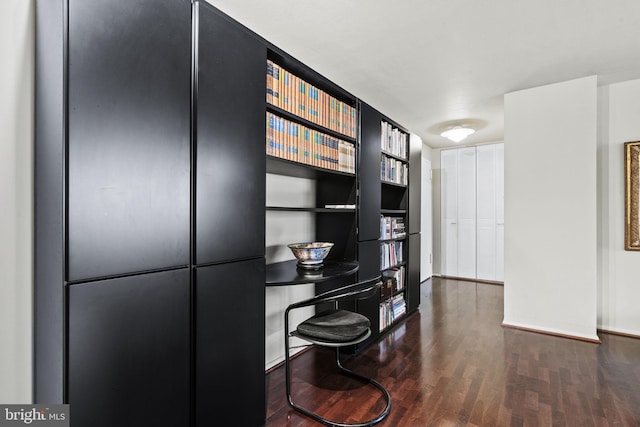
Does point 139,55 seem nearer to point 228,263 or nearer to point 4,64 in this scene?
point 4,64

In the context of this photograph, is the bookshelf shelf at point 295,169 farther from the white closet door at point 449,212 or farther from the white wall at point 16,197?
the white closet door at point 449,212

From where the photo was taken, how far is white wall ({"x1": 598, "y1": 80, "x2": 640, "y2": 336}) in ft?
10.5

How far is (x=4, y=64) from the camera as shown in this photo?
1.07m

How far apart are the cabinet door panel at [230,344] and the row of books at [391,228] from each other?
5.86 ft

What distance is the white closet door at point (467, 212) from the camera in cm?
569

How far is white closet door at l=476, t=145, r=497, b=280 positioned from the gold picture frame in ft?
7.48

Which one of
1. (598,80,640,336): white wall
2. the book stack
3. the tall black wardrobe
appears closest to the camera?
the tall black wardrobe

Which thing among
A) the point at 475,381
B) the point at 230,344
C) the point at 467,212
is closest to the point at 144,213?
the point at 230,344

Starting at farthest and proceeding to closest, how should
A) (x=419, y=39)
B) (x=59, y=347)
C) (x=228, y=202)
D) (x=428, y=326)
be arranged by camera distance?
(x=428, y=326), (x=419, y=39), (x=228, y=202), (x=59, y=347)

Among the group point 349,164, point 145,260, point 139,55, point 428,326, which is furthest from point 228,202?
point 428,326

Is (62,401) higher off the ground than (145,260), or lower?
lower

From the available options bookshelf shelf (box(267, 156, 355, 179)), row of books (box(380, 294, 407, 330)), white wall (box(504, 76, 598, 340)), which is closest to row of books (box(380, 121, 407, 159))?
bookshelf shelf (box(267, 156, 355, 179))

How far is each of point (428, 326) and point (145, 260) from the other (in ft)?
10.2

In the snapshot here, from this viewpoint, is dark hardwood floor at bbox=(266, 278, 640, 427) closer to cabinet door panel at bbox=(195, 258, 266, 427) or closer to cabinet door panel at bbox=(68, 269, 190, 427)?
cabinet door panel at bbox=(195, 258, 266, 427)
